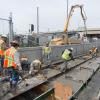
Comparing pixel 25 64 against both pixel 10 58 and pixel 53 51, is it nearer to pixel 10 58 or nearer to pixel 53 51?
pixel 10 58

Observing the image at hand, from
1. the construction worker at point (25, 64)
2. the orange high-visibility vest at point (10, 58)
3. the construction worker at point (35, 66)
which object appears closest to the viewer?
the orange high-visibility vest at point (10, 58)

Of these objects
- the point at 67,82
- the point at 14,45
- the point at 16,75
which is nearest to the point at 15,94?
the point at 16,75

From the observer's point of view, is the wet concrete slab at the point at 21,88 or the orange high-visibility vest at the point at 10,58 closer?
the wet concrete slab at the point at 21,88

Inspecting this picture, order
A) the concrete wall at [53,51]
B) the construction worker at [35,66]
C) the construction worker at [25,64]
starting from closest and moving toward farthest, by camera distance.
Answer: the construction worker at [35,66]
the construction worker at [25,64]
the concrete wall at [53,51]

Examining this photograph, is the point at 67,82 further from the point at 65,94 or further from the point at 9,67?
the point at 9,67

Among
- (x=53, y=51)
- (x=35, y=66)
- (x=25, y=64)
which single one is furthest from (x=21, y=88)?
(x=53, y=51)

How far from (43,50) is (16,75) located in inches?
398

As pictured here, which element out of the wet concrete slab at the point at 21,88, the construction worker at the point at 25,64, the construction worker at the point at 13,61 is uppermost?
the construction worker at the point at 13,61

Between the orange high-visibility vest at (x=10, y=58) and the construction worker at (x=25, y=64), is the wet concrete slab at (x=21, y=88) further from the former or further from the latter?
the construction worker at (x=25, y=64)

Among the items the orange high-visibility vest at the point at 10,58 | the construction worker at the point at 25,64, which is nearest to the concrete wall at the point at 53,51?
the construction worker at the point at 25,64

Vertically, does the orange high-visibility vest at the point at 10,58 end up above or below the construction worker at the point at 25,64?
above

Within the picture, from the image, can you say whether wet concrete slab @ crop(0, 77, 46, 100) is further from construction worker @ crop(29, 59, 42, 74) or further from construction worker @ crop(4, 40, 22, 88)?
construction worker @ crop(29, 59, 42, 74)

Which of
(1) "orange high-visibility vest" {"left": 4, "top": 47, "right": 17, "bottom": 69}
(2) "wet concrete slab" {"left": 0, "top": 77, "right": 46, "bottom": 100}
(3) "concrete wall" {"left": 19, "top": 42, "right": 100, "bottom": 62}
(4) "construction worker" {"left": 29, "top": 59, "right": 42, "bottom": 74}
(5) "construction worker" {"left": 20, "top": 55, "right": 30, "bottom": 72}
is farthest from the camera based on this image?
(3) "concrete wall" {"left": 19, "top": 42, "right": 100, "bottom": 62}

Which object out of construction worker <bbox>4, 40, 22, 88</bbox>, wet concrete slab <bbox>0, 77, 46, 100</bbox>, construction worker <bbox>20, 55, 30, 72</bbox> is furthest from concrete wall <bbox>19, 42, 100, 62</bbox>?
construction worker <bbox>4, 40, 22, 88</bbox>
